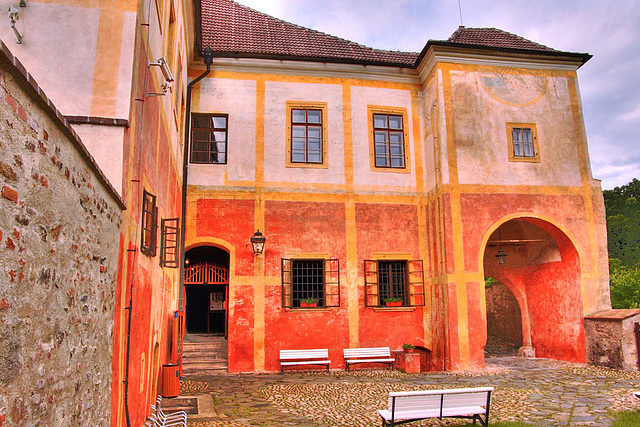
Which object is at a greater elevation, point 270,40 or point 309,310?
point 270,40

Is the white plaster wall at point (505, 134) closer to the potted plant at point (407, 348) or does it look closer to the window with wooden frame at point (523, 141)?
the window with wooden frame at point (523, 141)

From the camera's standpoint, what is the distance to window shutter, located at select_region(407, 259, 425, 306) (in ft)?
47.4

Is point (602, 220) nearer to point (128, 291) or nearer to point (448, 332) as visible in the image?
point (448, 332)

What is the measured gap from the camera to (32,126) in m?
2.76

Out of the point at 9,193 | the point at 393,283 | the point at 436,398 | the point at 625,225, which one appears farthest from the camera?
the point at 625,225

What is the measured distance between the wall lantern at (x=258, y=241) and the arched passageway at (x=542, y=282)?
7.06m

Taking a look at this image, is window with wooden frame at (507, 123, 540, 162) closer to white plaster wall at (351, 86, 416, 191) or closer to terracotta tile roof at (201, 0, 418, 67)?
white plaster wall at (351, 86, 416, 191)

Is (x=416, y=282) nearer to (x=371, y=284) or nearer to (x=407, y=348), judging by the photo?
(x=371, y=284)

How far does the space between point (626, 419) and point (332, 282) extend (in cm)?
784

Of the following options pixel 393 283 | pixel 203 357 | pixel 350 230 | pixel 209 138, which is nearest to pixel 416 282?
pixel 393 283

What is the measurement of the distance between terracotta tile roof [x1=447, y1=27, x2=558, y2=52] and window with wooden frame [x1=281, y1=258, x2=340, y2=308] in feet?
26.3

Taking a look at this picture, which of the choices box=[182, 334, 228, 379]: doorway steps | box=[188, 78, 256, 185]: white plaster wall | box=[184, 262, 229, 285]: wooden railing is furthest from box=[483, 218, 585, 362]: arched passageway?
box=[182, 334, 228, 379]: doorway steps

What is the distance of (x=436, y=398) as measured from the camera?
6980mm

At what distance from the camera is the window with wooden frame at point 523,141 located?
48.6 feet
